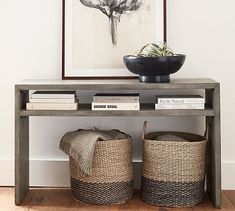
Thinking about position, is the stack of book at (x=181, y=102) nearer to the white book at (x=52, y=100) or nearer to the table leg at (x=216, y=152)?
the table leg at (x=216, y=152)

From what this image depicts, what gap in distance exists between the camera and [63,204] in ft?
7.55

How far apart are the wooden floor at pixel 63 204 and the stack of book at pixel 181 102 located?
0.56m

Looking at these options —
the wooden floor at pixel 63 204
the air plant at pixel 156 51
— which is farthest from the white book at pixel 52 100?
the wooden floor at pixel 63 204

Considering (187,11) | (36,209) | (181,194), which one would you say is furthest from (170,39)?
(36,209)

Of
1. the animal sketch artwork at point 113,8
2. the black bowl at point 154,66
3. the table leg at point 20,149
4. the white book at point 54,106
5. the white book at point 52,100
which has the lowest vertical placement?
the table leg at point 20,149

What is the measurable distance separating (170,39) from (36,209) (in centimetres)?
131

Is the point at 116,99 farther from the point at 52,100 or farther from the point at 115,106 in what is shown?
the point at 52,100

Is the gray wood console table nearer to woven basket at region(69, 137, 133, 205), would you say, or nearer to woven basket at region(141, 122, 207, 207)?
woven basket at region(141, 122, 207, 207)

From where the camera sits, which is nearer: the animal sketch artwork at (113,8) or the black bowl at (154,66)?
the black bowl at (154,66)

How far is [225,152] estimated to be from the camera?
258 cm

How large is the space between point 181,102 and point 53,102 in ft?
2.35

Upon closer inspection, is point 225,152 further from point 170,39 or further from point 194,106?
point 170,39

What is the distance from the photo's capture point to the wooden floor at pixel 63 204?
7.34ft

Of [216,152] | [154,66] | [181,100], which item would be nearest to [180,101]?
[181,100]
